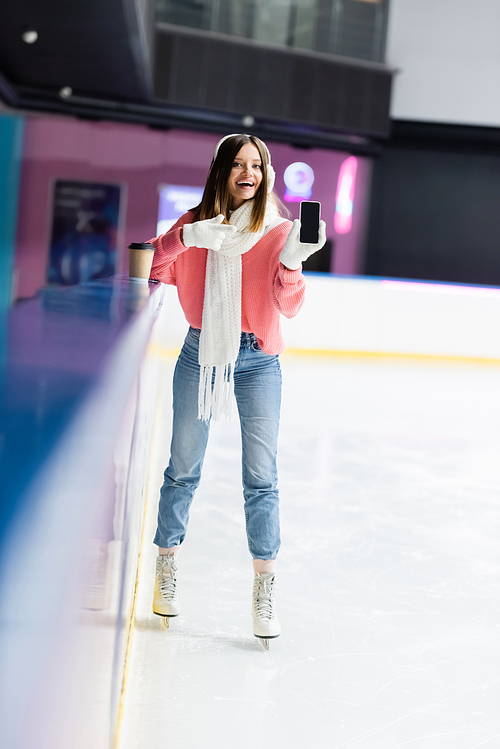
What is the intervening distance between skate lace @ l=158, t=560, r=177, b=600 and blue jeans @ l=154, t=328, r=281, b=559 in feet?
0.22

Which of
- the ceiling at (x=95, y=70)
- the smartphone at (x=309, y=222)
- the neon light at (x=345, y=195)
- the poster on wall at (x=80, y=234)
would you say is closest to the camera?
the smartphone at (x=309, y=222)

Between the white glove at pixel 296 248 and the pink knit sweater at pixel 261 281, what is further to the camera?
the pink knit sweater at pixel 261 281

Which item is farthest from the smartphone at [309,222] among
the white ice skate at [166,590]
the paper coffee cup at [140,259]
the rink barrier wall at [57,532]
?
the white ice skate at [166,590]

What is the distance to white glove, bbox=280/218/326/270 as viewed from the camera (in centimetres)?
171

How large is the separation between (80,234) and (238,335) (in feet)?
28.6

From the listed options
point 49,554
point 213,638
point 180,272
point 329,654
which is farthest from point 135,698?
point 49,554

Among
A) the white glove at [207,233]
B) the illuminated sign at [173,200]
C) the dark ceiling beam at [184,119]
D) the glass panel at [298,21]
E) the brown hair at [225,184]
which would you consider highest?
the glass panel at [298,21]

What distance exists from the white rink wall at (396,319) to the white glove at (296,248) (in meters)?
6.83

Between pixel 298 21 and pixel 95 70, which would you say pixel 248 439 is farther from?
pixel 298 21

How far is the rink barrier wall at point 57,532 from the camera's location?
362mm

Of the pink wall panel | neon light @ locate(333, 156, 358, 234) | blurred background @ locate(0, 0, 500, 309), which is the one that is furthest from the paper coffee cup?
neon light @ locate(333, 156, 358, 234)

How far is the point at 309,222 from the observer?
69.3 inches

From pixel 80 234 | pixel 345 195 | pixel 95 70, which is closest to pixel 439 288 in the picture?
pixel 345 195

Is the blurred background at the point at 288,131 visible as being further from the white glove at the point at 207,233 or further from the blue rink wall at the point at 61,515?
the blue rink wall at the point at 61,515
